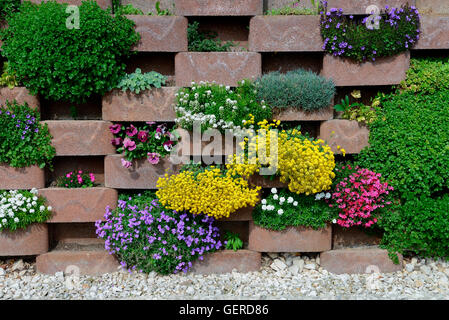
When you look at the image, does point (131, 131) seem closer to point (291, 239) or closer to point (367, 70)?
point (291, 239)

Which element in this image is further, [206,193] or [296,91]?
[296,91]

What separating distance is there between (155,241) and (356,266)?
200 cm

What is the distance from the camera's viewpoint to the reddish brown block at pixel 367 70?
3998 millimetres

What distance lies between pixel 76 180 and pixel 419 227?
3.38m

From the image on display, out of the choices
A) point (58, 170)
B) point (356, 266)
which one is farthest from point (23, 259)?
point (356, 266)

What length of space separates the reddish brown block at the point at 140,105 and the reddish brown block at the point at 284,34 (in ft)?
3.10

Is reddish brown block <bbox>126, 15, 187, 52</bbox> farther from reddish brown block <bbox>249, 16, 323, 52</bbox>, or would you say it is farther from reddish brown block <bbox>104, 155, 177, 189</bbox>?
reddish brown block <bbox>104, 155, 177, 189</bbox>

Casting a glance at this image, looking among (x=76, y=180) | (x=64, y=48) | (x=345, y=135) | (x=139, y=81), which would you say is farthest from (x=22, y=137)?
(x=345, y=135)

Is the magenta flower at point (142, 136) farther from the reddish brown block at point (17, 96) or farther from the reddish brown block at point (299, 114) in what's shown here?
the reddish brown block at point (299, 114)

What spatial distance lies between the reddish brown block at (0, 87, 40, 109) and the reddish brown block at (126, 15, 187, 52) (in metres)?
1.12

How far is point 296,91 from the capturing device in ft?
12.6

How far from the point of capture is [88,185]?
13.7ft

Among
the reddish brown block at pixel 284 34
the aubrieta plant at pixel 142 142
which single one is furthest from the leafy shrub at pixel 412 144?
the aubrieta plant at pixel 142 142

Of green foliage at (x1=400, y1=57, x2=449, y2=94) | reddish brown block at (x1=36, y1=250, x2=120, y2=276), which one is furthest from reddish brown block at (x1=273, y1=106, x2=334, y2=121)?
reddish brown block at (x1=36, y1=250, x2=120, y2=276)
